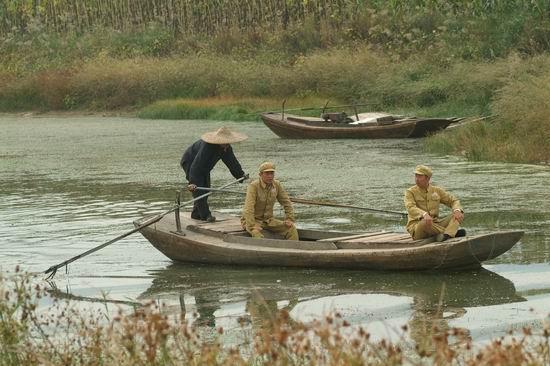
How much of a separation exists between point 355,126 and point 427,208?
1694cm

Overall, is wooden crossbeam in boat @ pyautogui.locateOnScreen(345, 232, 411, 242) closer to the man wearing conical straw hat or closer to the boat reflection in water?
the boat reflection in water

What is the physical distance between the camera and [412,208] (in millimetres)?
12461

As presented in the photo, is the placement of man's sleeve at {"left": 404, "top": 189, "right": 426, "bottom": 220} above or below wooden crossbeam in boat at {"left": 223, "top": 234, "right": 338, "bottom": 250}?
above

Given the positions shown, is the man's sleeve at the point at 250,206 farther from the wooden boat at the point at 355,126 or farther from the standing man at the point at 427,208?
the wooden boat at the point at 355,126

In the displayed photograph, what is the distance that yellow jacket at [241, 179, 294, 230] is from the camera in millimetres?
13594

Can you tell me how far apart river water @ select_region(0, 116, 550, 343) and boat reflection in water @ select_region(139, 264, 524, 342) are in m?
0.02

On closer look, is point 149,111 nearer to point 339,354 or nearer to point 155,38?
point 155,38

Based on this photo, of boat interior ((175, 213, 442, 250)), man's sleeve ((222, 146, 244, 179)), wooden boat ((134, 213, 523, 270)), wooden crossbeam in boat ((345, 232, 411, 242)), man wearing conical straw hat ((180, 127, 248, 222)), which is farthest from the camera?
man's sleeve ((222, 146, 244, 179))

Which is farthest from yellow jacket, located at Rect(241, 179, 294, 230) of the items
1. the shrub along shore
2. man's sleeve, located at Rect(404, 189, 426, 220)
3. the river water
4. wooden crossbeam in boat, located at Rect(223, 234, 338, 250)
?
the shrub along shore

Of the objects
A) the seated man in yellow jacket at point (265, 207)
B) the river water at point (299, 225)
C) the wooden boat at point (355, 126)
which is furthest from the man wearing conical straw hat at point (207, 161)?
the wooden boat at point (355, 126)

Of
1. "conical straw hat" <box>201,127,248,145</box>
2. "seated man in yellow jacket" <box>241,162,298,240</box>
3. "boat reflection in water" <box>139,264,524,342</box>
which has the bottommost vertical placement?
"boat reflection in water" <box>139,264,524,342</box>

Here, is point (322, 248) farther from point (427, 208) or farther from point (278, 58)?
point (278, 58)

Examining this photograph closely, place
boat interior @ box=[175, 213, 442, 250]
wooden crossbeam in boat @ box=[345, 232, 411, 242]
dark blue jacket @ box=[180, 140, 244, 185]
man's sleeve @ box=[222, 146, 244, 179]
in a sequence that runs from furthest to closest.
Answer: man's sleeve @ box=[222, 146, 244, 179]
dark blue jacket @ box=[180, 140, 244, 185]
wooden crossbeam in boat @ box=[345, 232, 411, 242]
boat interior @ box=[175, 213, 442, 250]

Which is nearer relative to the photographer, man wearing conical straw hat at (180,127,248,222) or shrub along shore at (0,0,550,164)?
man wearing conical straw hat at (180,127,248,222)
